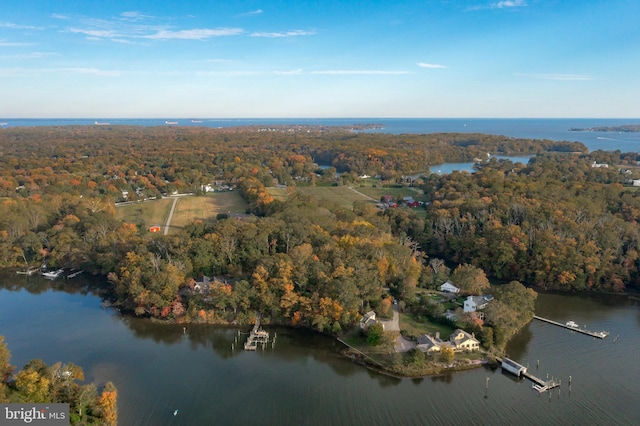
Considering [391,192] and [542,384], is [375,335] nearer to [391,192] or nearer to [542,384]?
[542,384]

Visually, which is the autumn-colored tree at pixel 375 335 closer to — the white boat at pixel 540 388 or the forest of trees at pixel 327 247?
the forest of trees at pixel 327 247

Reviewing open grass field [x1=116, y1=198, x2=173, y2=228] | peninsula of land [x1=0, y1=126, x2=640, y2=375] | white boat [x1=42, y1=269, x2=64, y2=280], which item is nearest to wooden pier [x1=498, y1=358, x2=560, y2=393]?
peninsula of land [x1=0, y1=126, x2=640, y2=375]

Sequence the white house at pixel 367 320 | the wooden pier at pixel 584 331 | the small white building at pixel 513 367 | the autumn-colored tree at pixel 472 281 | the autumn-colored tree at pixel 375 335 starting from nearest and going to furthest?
1. the small white building at pixel 513 367
2. the autumn-colored tree at pixel 375 335
3. the white house at pixel 367 320
4. the wooden pier at pixel 584 331
5. the autumn-colored tree at pixel 472 281

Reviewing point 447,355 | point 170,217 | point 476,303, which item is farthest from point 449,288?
point 170,217

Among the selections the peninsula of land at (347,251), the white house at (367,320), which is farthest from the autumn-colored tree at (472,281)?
the white house at (367,320)

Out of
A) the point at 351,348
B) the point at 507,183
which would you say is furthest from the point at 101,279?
the point at 507,183

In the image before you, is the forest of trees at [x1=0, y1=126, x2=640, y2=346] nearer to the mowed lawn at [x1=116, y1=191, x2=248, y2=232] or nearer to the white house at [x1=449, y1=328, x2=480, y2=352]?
the white house at [x1=449, y1=328, x2=480, y2=352]
